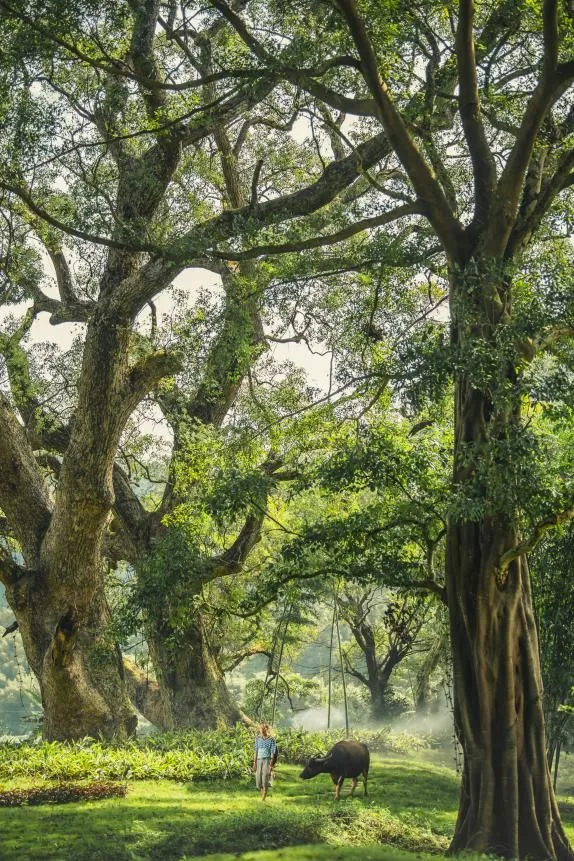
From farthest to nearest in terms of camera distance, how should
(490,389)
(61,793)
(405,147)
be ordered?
(61,793), (405,147), (490,389)

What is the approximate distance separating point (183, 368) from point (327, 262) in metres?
3.39

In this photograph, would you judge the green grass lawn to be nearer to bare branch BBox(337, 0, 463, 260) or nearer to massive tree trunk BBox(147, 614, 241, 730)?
massive tree trunk BBox(147, 614, 241, 730)

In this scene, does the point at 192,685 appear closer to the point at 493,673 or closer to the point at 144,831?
the point at 144,831

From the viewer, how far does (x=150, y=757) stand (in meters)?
13.3

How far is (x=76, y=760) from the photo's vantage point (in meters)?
12.2

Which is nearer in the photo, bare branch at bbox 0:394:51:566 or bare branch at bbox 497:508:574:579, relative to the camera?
bare branch at bbox 497:508:574:579

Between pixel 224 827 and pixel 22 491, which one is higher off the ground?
pixel 22 491

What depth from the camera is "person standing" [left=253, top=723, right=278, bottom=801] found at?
1165 centimetres

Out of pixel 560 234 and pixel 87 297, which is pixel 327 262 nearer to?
pixel 560 234

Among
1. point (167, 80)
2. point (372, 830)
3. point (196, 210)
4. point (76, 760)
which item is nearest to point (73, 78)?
point (167, 80)

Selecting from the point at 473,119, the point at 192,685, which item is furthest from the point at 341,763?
the point at 473,119

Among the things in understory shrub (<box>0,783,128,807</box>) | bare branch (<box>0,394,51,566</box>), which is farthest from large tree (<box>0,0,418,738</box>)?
understory shrub (<box>0,783,128,807</box>)

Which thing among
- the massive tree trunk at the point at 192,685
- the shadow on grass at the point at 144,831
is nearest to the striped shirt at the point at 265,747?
the shadow on grass at the point at 144,831

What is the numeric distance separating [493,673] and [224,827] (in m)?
3.25
